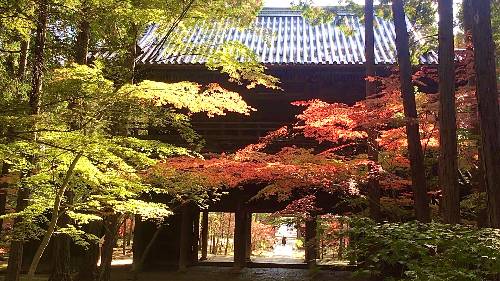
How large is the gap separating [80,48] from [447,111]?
844 centimetres

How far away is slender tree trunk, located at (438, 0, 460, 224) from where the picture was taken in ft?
21.9

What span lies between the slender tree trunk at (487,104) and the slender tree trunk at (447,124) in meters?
0.84

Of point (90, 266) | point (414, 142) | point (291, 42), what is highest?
point (291, 42)

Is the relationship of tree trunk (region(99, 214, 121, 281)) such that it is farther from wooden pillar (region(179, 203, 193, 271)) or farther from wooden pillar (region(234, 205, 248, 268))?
wooden pillar (region(234, 205, 248, 268))

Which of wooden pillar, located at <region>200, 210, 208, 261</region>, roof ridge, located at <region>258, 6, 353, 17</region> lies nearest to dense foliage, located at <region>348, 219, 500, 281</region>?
roof ridge, located at <region>258, 6, 353, 17</region>

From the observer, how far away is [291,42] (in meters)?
15.4

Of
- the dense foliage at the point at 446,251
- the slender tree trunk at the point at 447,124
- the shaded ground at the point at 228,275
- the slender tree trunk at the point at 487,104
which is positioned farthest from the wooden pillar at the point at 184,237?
the slender tree trunk at the point at 487,104

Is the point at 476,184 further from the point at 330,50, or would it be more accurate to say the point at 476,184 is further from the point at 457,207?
the point at 330,50

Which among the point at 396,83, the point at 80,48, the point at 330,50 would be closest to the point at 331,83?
the point at 330,50

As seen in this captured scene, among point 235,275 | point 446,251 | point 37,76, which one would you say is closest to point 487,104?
point 446,251

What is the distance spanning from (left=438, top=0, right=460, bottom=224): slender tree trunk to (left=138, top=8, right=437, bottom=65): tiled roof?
422 cm

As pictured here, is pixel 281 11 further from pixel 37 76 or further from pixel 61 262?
pixel 61 262

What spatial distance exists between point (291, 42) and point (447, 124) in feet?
30.8

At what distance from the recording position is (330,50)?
14422 millimetres
